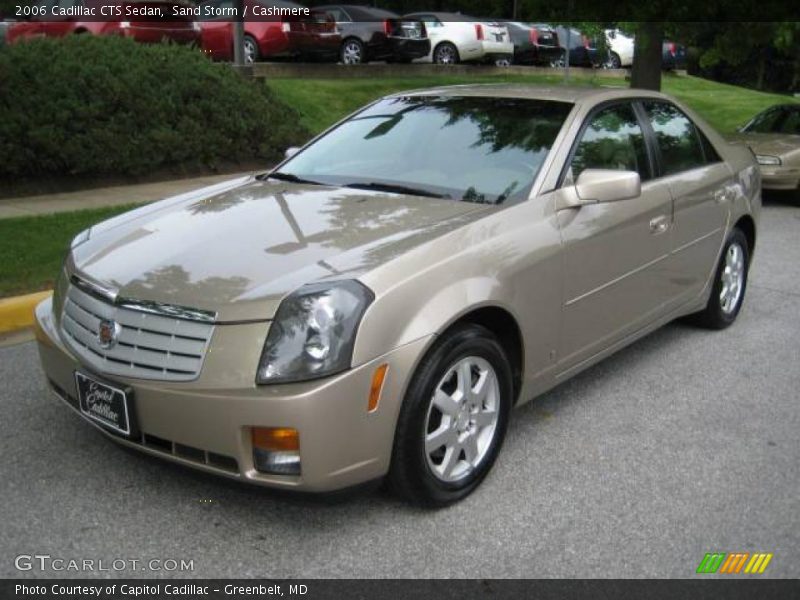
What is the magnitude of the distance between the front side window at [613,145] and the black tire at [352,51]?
16659 mm

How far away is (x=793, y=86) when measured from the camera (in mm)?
47719

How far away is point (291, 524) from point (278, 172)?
6.68 feet

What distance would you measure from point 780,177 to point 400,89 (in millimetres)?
8063

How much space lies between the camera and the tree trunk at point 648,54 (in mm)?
13430

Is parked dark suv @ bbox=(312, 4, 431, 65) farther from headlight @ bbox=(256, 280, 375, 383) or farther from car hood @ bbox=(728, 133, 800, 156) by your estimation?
headlight @ bbox=(256, 280, 375, 383)

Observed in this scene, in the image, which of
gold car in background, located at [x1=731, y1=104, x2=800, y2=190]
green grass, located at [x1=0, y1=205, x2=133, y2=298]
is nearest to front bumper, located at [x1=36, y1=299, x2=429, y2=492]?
green grass, located at [x1=0, y1=205, x2=133, y2=298]

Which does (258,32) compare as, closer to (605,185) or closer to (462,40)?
(462,40)

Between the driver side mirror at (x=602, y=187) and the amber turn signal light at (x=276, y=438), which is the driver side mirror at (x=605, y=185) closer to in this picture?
the driver side mirror at (x=602, y=187)

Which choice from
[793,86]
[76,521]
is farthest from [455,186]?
[793,86]

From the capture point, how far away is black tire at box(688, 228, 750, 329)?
550 centimetres

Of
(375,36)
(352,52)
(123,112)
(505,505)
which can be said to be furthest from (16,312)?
(375,36)

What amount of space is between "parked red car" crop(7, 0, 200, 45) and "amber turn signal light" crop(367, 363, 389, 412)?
12512mm

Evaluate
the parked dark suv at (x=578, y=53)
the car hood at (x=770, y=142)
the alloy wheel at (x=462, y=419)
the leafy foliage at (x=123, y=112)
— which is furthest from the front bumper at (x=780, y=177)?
the parked dark suv at (x=578, y=53)

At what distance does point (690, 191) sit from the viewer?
16.2 feet
